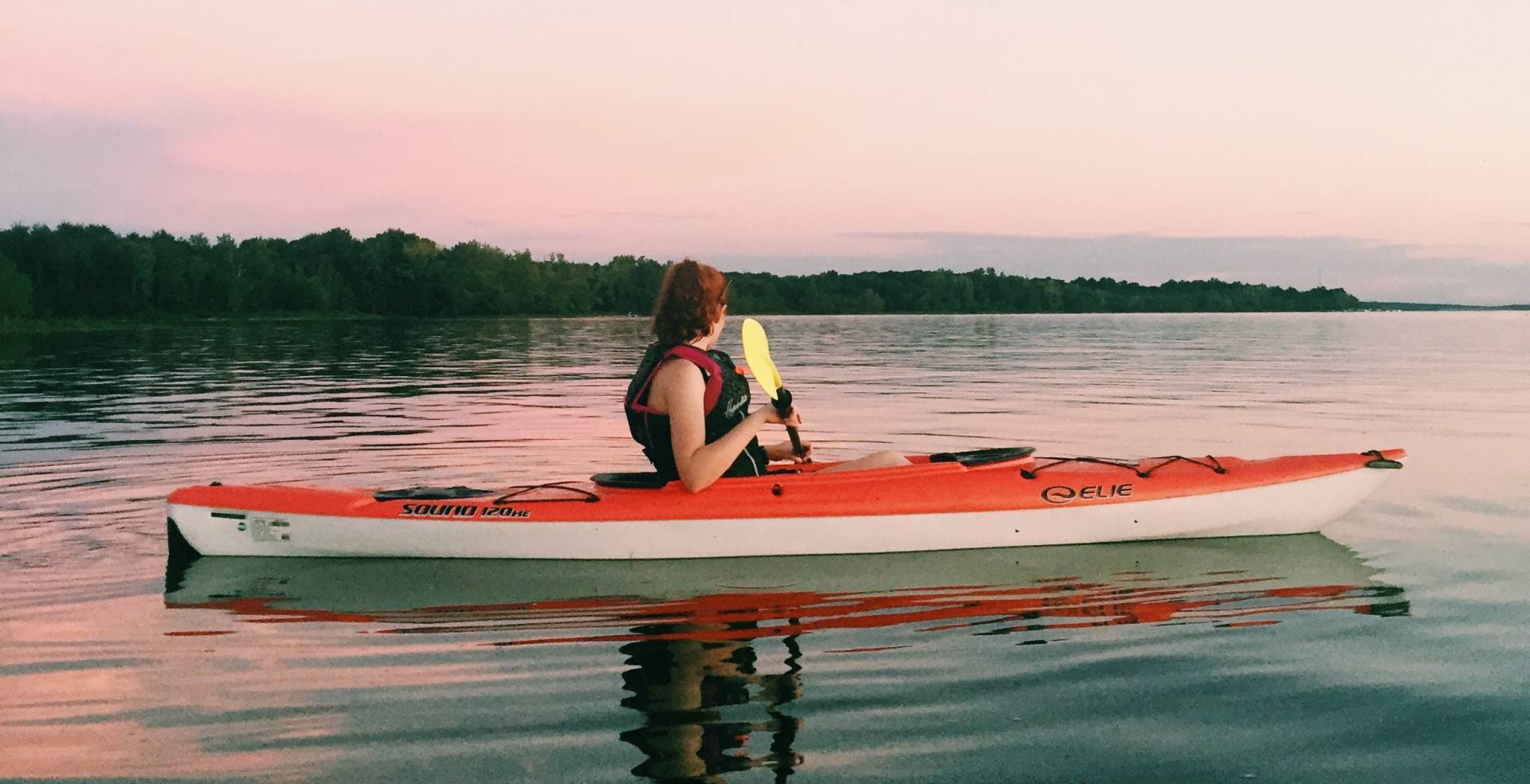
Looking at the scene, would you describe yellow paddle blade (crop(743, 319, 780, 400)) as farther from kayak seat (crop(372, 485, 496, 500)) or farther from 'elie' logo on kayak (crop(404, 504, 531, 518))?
kayak seat (crop(372, 485, 496, 500))

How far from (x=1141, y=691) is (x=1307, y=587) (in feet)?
7.08

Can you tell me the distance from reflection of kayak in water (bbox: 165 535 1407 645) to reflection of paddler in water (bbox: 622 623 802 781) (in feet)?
0.37

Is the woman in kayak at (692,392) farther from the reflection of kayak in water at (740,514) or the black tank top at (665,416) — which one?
the reflection of kayak in water at (740,514)

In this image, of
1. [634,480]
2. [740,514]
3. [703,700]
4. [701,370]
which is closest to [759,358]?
[701,370]

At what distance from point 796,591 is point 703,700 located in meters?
1.75

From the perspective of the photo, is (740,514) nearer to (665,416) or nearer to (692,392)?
(665,416)

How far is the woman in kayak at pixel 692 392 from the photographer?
5.86m

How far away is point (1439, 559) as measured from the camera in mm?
6672

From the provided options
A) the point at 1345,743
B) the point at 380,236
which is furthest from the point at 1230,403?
the point at 380,236

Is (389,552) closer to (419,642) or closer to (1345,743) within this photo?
(419,642)

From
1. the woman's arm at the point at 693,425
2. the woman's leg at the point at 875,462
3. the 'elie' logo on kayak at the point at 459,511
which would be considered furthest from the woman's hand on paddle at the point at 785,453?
the 'elie' logo on kayak at the point at 459,511

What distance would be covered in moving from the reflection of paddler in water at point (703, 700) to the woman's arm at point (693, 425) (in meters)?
1.02

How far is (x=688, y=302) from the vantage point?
583 cm

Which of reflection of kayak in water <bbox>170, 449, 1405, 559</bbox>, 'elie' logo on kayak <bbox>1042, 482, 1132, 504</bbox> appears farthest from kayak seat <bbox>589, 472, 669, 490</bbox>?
'elie' logo on kayak <bbox>1042, 482, 1132, 504</bbox>
